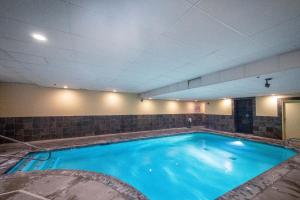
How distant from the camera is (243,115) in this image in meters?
8.33

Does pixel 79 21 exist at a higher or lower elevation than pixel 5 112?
higher

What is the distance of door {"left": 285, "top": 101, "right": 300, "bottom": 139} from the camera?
6.07 metres

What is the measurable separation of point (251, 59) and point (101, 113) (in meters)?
6.47

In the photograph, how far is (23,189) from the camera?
2072 millimetres

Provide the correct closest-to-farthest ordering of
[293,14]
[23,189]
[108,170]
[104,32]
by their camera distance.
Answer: [293,14] → [104,32] → [23,189] → [108,170]

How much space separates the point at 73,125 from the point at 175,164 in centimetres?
487

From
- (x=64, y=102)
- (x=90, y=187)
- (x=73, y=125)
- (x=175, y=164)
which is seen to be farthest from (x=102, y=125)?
(x=90, y=187)

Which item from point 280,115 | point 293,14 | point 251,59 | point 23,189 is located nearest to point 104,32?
point 293,14

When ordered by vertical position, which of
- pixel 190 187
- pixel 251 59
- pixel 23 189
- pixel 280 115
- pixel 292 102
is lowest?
pixel 190 187

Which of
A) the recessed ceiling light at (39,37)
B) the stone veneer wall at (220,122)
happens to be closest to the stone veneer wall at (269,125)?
the stone veneer wall at (220,122)

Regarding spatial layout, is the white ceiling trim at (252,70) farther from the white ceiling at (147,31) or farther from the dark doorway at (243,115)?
the dark doorway at (243,115)

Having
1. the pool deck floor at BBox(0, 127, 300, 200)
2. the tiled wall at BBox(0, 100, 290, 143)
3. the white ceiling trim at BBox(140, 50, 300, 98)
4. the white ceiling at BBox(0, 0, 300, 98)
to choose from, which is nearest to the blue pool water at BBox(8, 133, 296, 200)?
the pool deck floor at BBox(0, 127, 300, 200)

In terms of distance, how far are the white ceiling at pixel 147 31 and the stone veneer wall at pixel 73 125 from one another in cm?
335

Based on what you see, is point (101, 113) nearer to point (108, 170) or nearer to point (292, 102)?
point (108, 170)
